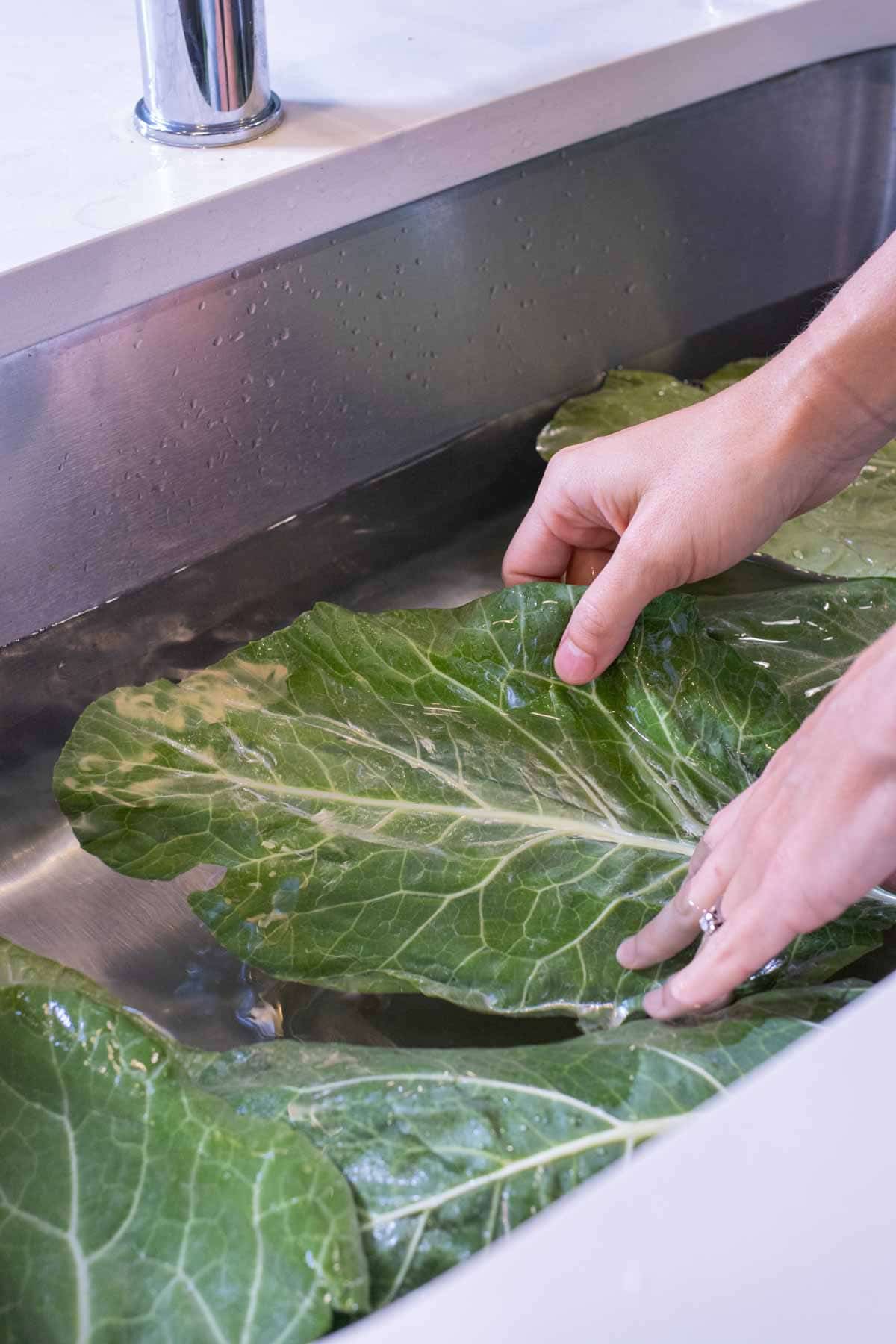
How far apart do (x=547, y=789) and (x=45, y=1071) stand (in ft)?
1.45

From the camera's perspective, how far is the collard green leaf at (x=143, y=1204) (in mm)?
638

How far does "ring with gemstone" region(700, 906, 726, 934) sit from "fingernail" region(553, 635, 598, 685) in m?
0.26

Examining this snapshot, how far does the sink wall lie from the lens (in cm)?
124

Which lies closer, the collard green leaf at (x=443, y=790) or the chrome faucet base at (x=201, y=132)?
the collard green leaf at (x=443, y=790)

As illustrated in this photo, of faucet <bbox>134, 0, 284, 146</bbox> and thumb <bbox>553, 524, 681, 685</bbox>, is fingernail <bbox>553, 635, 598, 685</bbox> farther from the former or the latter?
faucet <bbox>134, 0, 284, 146</bbox>

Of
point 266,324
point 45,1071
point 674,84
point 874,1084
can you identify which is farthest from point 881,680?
point 674,84

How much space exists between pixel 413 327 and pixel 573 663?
549mm

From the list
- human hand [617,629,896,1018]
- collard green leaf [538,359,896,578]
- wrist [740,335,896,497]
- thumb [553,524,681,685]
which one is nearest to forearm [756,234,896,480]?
wrist [740,335,896,497]

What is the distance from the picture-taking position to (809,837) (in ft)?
2.29

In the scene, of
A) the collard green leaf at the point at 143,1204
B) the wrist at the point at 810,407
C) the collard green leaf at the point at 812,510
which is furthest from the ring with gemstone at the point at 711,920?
the collard green leaf at the point at 812,510

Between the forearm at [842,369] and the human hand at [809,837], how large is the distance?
40cm

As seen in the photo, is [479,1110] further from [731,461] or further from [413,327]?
[413,327]

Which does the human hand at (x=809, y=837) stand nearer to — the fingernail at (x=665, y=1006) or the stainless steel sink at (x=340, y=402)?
the fingernail at (x=665, y=1006)

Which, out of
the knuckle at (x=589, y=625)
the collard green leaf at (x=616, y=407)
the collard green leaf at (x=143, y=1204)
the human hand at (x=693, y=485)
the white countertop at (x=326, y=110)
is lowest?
the collard green leaf at (x=143, y=1204)
